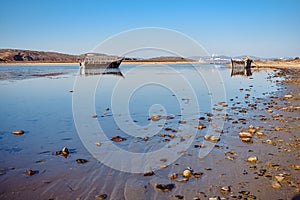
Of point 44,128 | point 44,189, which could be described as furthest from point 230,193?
point 44,128

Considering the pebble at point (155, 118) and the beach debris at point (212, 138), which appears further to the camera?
the pebble at point (155, 118)

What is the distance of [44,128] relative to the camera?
889 centimetres

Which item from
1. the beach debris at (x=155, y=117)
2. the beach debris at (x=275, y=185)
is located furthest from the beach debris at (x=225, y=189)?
the beach debris at (x=155, y=117)

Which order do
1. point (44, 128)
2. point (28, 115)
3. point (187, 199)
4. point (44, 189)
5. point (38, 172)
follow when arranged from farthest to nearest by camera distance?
point (28, 115)
point (44, 128)
point (38, 172)
point (44, 189)
point (187, 199)

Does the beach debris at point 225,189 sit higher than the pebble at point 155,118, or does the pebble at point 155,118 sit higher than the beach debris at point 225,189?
the beach debris at point 225,189

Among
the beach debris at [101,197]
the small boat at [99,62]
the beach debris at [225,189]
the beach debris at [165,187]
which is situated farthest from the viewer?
the small boat at [99,62]

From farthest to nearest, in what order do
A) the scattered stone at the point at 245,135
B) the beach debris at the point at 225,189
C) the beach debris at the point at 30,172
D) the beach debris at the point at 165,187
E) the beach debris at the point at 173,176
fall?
the scattered stone at the point at 245,135, the beach debris at the point at 30,172, the beach debris at the point at 173,176, the beach debris at the point at 165,187, the beach debris at the point at 225,189

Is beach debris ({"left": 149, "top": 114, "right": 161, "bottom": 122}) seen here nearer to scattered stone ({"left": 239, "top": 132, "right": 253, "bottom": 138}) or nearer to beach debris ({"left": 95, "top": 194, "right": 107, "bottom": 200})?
scattered stone ({"left": 239, "top": 132, "right": 253, "bottom": 138})

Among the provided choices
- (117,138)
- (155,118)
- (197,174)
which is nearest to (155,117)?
(155,118)

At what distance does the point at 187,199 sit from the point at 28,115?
9.11m

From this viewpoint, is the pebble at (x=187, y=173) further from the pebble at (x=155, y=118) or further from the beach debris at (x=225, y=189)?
the pebble at (x=155, y=118)

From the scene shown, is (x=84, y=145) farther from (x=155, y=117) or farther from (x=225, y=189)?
(x=225, y=189)

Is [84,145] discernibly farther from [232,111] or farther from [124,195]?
[232,111]

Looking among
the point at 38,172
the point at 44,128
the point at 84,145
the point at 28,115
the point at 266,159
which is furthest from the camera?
the point at 28,115
